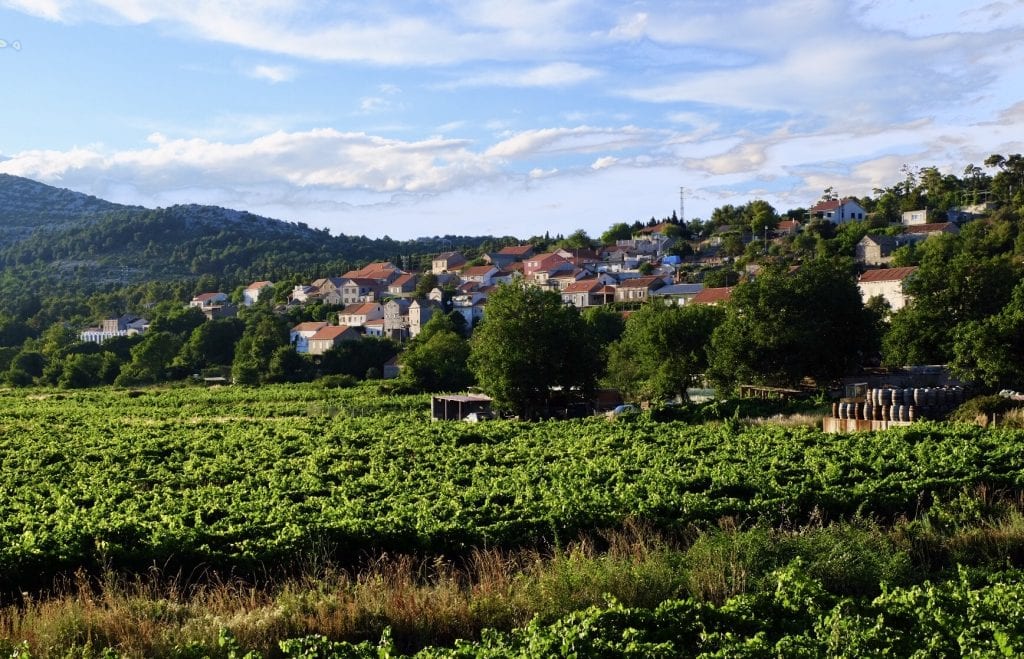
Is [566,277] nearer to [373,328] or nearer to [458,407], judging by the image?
[373,328]

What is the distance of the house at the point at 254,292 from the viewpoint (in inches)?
5605

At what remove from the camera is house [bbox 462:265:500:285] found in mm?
122562

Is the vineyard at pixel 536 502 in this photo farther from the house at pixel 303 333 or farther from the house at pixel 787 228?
the house at pixel 787 228

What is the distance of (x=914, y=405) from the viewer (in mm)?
28062

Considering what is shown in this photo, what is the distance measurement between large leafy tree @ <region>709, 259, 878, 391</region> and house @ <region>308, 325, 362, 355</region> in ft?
A: 184

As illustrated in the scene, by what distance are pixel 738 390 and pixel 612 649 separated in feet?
124

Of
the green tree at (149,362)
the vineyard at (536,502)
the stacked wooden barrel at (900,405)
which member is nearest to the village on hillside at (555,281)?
the green tree at (149,362)

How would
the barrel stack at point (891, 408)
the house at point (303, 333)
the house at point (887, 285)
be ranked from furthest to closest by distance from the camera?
the house at point (303, 333) → the house at point (887, 285) → the barrel stack at point (891, 408)

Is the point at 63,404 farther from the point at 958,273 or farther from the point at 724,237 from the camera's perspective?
the point at 724,237

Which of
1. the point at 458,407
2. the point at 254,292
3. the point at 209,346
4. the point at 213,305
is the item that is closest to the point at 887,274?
the point at 458,407

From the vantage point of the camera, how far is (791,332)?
38250 mm

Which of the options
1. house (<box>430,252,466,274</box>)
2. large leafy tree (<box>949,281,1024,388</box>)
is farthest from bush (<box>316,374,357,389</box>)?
house (<box>430,252,466,274</box>)

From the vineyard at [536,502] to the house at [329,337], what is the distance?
61087mm

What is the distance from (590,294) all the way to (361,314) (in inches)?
1103
